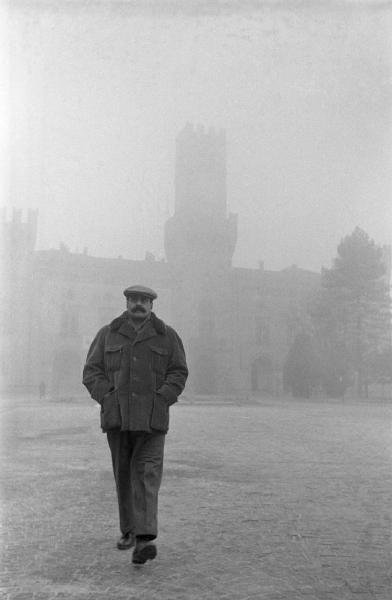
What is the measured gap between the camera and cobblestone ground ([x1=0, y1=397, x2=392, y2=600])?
131 inches

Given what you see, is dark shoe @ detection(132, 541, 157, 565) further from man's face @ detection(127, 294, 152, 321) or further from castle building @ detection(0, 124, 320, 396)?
castle building @ detection(0, 124, 320, 396)

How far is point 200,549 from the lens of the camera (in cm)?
412

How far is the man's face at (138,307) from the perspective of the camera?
415 centimetres

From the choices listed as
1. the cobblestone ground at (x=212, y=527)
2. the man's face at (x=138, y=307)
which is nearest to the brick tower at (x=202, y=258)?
the cobblestone ground at (x=212, y=527)

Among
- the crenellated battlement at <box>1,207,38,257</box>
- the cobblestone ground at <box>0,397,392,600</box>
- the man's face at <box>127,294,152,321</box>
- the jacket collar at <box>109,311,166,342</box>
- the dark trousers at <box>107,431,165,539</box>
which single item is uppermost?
the crenellated battlement at <box>1,207,38,257</box>

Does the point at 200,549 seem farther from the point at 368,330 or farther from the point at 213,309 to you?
the point at 213,309

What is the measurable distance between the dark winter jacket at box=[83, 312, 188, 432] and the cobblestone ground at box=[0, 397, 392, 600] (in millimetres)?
957

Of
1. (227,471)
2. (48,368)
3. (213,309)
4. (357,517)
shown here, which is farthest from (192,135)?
(357,517)

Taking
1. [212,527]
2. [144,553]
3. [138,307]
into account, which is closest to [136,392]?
[138,307]

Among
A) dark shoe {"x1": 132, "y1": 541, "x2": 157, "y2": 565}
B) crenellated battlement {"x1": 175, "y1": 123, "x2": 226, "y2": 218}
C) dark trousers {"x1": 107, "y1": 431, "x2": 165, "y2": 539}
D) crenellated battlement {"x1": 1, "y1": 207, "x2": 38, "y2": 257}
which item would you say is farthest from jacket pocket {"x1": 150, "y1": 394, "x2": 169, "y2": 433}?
crenellated battlement {"x1": 1, "y1": 207, "x2": 38, "y2": 257}

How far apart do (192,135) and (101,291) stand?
Answer: 16614 mm

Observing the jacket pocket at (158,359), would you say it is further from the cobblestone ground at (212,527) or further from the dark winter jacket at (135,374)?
the cobblestone ground at (212,527)

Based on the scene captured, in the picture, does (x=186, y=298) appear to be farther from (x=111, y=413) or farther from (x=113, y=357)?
(x=111, y=413)

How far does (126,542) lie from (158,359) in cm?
132
